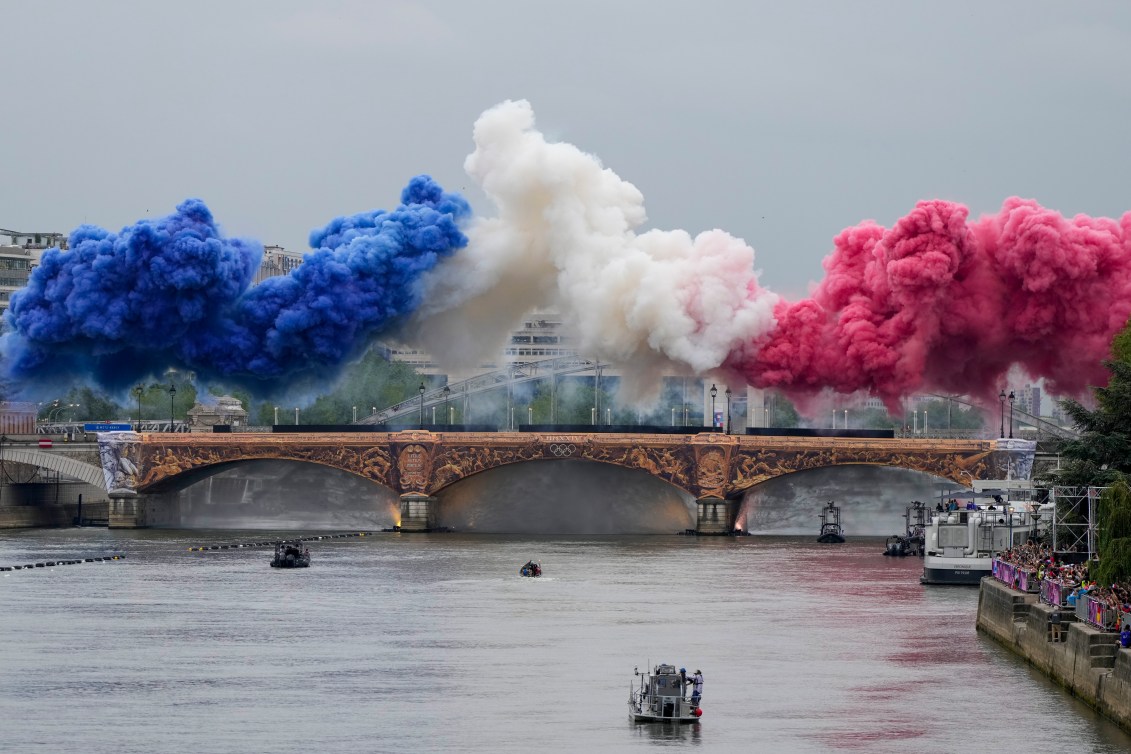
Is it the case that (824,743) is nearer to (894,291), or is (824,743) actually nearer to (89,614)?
(89,614)

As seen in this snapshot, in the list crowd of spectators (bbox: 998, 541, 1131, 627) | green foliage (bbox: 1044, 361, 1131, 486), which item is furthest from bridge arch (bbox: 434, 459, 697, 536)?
crowd of spectators (bbox: 998, 541, 1131, 627)

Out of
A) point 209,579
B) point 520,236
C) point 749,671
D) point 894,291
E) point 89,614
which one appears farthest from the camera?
point 520,236

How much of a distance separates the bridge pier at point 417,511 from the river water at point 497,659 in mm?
26808

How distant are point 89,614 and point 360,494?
71.2 metres

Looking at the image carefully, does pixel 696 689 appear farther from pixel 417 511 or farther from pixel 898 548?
pixel 417 511

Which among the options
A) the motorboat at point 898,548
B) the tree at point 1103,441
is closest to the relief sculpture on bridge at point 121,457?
the motorboat at point 898,548

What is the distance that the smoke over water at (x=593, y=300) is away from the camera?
433ft

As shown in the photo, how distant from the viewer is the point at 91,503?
17638cm

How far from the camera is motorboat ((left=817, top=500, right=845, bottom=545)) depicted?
149 metres

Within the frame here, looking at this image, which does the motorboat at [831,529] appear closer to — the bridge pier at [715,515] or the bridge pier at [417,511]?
the bridge pier at [715,515]

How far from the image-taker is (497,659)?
263ft

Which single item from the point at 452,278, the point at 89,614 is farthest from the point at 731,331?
the point at 89,614

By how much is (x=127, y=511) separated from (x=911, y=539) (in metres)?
A: 58.3

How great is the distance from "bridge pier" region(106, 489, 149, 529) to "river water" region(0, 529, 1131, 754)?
3291 centimetres
